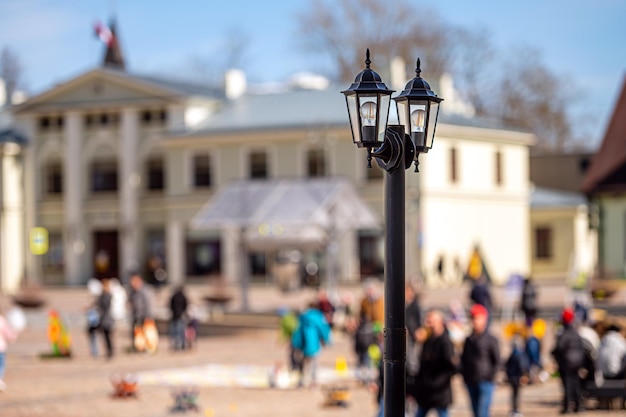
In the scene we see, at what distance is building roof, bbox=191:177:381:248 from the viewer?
123ft

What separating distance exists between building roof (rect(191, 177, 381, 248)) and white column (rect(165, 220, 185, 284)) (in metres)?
16.6

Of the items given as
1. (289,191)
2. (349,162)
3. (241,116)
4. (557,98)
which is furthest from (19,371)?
(557,98)

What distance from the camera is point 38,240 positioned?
58875 millimetres

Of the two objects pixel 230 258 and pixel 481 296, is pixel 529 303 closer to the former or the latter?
pixel 481 296

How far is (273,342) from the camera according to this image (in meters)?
31.3

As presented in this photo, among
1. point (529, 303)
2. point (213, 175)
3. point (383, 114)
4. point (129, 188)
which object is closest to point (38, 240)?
point (129, 188)

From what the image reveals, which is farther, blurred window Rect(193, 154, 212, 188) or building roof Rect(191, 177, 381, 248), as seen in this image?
blurred window Rect(193, 154, 212, 188)

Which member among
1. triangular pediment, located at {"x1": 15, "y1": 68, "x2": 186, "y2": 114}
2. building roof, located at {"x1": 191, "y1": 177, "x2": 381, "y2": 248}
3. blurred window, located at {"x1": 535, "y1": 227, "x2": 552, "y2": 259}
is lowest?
blurred window, located at {"x1": 535, "y1": 227, "x2": 552, "y2": 259}

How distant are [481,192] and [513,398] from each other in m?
37.2

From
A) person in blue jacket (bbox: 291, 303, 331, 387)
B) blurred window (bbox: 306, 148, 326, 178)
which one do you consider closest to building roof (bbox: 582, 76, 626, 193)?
blurred window (bbox: 306, 148, 326, 178)

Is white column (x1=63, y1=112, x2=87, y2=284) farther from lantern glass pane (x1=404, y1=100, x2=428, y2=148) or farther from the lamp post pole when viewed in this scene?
the lamp post pole

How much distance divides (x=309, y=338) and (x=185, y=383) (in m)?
2.54

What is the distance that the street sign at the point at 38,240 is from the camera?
193 feet

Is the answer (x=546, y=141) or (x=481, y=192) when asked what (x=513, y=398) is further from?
(x=546, y=141)
